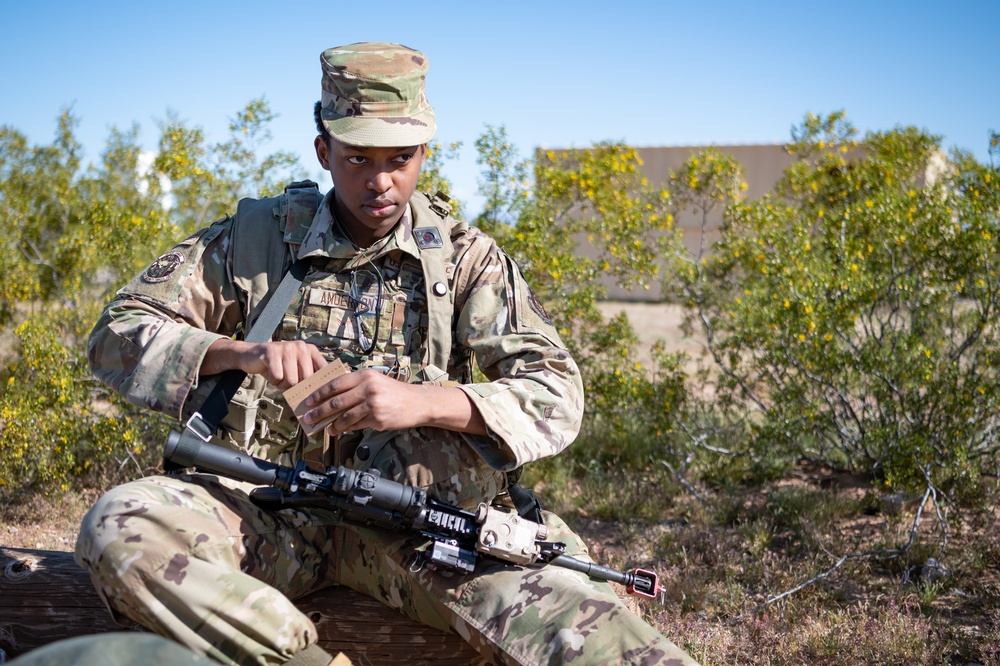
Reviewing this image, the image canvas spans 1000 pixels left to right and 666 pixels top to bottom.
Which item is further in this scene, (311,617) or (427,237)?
(427,237)

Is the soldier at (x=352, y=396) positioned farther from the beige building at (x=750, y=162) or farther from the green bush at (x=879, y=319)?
the beige building at (x=750, y=162)

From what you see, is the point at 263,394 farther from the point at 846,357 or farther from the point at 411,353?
the point at 846,357

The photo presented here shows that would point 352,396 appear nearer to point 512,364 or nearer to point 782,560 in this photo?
point 512,364

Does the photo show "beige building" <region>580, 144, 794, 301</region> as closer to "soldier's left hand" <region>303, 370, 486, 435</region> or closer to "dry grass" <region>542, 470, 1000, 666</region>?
"dry grass" <region>542, 470, 1000, 666</region>

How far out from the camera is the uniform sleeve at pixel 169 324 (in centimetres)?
285

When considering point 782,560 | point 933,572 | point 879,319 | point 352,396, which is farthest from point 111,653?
point 879,319

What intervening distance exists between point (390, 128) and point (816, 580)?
322cm

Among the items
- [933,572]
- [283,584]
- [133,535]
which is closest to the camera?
[133,535]

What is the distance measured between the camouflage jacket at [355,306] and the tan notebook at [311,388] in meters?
0.46

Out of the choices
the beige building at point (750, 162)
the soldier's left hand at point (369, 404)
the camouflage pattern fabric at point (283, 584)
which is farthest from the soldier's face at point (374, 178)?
the beige building at point (750, 162)

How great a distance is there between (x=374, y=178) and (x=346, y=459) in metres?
0.97

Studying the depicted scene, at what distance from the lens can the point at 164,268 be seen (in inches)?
122

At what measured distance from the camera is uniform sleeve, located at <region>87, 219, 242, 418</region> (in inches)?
112

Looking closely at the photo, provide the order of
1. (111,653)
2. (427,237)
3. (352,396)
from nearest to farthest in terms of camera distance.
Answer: (111,653) → (352,396) → (427,237)
